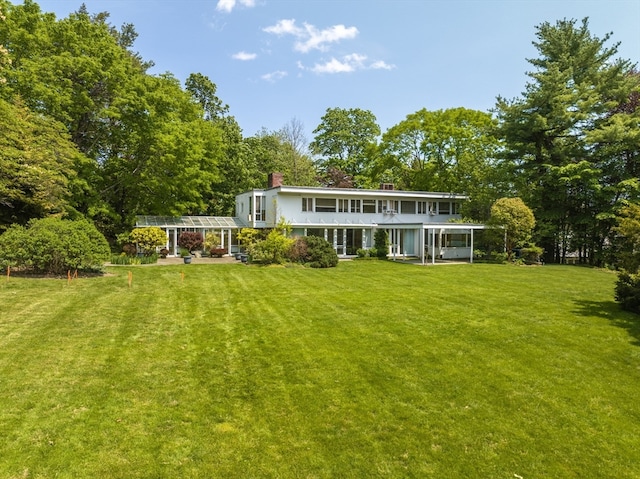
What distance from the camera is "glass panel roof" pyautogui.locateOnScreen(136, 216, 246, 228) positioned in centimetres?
2698

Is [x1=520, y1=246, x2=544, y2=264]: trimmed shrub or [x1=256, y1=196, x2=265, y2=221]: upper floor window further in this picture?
[x1=256, y1=196, x2=265, y2=221]: upper floor window

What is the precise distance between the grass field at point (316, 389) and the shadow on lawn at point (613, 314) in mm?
94

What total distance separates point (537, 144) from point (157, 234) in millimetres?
28103

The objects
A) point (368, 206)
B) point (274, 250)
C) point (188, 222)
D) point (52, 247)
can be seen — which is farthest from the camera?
point (368, 206)

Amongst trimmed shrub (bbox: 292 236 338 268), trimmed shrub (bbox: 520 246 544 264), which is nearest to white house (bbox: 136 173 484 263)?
trimmed shrub (bbox: 520 246 544 264)

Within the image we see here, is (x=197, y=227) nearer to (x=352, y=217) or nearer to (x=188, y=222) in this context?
(x=188, y=222)

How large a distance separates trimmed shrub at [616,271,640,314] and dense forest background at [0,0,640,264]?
50.6 feet

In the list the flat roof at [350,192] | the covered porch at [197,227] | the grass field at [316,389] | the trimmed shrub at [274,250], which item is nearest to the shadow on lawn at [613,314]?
the grass field at [316,389]

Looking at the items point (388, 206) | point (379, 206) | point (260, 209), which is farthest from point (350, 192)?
point (260, 209)

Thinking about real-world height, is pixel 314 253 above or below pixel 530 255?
above

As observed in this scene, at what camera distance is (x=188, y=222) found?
28344mm

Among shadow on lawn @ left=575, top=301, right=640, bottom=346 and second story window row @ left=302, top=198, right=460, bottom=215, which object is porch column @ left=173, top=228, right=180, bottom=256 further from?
shadow on lawn @ left=575, top=301, right=640, bottom=346

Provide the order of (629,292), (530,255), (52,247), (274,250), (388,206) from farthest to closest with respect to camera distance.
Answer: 1. (388,206)
2. (530,255)
3. (274,250)
4. (52,247)
5. (629,292)

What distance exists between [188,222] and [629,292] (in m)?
25.5
